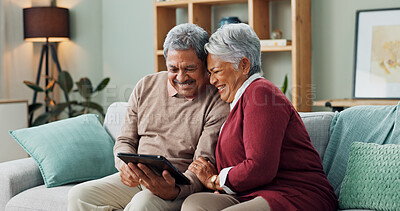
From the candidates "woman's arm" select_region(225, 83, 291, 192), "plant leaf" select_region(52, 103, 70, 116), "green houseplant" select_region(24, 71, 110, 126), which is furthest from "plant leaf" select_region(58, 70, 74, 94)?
"woman's arm" select_region(225, 83, 291, 192)

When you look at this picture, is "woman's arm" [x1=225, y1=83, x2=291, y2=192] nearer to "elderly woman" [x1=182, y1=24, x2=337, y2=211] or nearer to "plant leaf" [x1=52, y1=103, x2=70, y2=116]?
"elderly woman" [x1=182, y1=24, x2=337, y2=211]

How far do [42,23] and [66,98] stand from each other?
2.51 ft

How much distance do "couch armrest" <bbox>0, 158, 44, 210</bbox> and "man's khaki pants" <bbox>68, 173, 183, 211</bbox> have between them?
1.43 feet

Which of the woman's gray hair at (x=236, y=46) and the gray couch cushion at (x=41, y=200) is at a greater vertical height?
the woman's gray hair at (x=236, y=46)

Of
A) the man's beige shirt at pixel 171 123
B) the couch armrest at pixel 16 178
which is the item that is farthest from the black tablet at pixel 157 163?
the couch armrest at pixel 16 178

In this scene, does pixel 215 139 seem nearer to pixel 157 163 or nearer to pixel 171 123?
pixel 171 123

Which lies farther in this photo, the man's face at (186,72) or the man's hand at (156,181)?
the man's face at (186,72)

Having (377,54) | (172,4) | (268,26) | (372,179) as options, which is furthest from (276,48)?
(372,179)

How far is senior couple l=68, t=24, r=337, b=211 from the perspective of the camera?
1857mm

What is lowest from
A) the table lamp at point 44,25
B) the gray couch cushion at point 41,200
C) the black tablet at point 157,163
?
the gray couch cushion at point 41,200

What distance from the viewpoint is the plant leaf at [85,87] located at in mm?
4914

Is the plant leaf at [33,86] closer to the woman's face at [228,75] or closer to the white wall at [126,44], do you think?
the white wall at [126,44]

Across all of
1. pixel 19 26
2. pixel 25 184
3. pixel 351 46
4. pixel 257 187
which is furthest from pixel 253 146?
pixel 19 26

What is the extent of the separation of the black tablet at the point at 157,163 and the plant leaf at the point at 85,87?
9.94 feet
